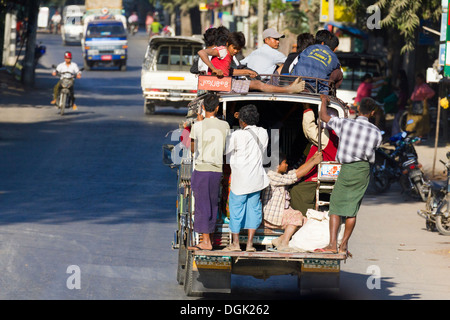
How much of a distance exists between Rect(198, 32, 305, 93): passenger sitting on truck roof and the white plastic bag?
1225 mm

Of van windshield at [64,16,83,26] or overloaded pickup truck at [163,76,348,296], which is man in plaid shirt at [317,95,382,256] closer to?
overloaded pickup truck at [163,76,348,296]

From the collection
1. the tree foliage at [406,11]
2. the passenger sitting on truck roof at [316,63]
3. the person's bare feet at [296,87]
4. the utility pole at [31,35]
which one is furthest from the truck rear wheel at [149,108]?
the person's bare feet at [296,87]

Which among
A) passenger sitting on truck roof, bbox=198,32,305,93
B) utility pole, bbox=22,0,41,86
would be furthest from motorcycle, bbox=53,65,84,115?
passenger sitting on truck roof, bbox=198,32,305,93

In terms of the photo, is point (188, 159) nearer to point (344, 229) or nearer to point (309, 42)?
point (344, 229)

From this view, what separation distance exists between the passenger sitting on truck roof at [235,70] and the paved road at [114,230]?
7.16ft

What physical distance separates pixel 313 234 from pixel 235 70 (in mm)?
1920

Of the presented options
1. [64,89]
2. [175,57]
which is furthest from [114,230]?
[175,57]

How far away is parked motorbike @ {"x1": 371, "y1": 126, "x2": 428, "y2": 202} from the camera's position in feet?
53.1

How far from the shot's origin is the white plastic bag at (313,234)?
335 inches

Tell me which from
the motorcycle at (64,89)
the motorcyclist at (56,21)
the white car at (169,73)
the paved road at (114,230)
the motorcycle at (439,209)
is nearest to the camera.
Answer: the paved road at (114,230)

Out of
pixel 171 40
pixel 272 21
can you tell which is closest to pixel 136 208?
pixel 171 40

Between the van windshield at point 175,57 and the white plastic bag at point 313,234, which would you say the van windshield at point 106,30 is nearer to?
the van windshield at point 175,57

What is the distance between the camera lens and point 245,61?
1084cm

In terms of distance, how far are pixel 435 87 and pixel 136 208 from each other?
50.7ft
